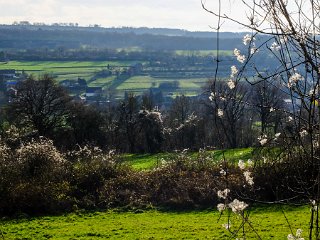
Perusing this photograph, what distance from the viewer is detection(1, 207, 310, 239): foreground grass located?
41.8 feet

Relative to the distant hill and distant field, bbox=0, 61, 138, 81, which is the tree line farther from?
the distant hill

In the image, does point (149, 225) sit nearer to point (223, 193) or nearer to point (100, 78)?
point (223, 193)

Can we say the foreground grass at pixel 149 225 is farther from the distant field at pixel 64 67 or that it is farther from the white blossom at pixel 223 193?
the distant field at pixel 64 67

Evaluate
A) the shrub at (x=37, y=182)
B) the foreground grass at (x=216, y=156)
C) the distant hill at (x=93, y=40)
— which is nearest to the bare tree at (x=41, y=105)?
the foreground grass at (x=216, y=156)

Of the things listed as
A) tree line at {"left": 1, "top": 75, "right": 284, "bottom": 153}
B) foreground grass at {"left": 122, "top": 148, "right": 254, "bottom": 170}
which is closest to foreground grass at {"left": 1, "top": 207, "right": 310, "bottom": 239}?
foreground grass at {"left": 122, "top": 148, "right": 254, "bottom": 170}

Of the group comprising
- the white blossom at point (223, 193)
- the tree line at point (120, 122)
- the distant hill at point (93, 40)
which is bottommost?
the tree line at point (120, 122)

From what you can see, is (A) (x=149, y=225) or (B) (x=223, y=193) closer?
(B) (x=223, y=193)

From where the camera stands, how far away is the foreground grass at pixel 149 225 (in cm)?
1273

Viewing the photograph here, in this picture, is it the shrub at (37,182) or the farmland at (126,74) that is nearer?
the shrub at (37,182)

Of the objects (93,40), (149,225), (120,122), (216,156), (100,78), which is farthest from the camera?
(93,40)

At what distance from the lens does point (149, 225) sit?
14.6 meters

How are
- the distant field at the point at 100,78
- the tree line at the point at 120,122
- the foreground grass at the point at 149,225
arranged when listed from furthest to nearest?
the distant field at the point at 100,78
the tree line at the point at 120,122
the foreground grass at the point at 149,225

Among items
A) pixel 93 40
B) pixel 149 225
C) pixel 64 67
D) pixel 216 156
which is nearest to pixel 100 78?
pixel 64 67

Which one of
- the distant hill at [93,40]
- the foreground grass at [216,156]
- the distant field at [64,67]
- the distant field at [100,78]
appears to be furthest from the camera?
the distant hill at [93,40]
